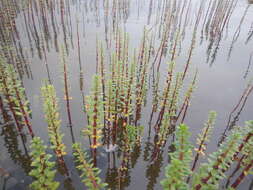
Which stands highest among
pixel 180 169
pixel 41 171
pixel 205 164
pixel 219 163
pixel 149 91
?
pixel 180 169

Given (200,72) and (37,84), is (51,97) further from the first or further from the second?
(200,72)

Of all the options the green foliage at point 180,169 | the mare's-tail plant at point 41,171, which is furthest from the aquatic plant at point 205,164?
the mare's-tail plant at point 41,171

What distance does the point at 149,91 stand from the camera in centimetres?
1755

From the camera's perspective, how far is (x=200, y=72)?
66.3 feet

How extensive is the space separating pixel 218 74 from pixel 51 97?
1706 cm

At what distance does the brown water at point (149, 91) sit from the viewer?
38.0 ft

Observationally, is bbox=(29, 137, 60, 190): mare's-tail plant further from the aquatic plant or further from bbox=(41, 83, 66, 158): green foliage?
the aquatic plant

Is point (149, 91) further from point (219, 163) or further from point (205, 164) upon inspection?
point (219, 163)

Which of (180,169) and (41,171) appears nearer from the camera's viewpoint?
(180,169)

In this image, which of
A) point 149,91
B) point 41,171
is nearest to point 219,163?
point 41,171

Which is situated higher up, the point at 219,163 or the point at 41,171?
the point at 219,163

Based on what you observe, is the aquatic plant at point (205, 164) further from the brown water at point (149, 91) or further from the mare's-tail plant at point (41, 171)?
the brown water at point (149, 91)

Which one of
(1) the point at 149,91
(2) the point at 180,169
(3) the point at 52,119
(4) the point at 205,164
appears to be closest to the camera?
(2) the point at 180,169

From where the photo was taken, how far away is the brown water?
1157 cm
